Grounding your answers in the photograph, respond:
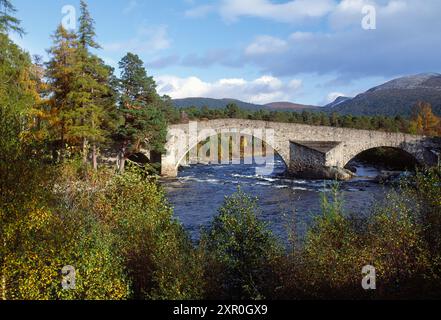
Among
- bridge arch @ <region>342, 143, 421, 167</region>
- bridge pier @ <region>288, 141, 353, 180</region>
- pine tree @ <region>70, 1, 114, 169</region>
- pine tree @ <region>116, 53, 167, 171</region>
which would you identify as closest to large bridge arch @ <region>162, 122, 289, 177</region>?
bridge pier @ <region>288, 141, 353, 180</region>

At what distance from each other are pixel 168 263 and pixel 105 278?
4.43 ft

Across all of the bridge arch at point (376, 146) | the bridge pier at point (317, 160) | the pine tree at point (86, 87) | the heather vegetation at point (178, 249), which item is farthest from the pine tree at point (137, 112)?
the bridge arch at point (376, 146)

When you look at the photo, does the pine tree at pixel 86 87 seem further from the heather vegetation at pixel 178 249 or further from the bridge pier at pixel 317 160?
the bridge pier at pixel 317 160

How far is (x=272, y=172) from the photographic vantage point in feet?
125

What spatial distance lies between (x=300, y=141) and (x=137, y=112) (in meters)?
16.1

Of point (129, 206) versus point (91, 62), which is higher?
point (91, 62)

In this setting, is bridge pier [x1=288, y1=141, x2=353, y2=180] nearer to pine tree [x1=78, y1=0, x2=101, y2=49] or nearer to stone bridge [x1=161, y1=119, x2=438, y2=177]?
stone bridge [x1=161, y1=119, x2=438, y2=177]

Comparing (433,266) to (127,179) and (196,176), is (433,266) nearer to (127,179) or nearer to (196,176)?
(127,179)

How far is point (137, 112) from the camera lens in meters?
27.1

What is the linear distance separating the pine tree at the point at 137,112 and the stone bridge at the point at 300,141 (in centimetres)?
376

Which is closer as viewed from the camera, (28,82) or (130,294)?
(130,294)

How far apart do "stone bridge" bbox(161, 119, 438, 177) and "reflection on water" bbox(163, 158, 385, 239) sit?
7.30 feet

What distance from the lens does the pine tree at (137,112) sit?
27375 mm
